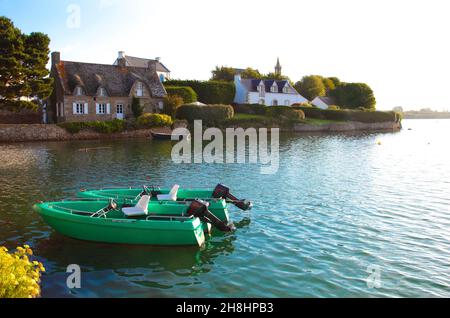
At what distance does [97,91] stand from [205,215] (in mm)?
52940

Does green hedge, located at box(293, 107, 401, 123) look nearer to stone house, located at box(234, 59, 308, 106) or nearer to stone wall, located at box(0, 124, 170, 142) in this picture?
stone house, located at box(234, 59, 308, 106)

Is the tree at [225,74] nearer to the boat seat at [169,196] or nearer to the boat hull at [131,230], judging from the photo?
the boat seat at [169,196]

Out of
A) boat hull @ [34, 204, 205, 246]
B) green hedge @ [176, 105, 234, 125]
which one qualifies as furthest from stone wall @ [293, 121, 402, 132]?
boat hull @ [34, 204, 205, 246]

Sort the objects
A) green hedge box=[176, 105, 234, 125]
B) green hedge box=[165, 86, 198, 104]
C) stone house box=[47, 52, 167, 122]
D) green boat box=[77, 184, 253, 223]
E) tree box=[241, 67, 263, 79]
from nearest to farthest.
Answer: green boat box=[77, 184, 253, 223], stone house box=[47, 52, 167, 122], green hedge box=[176, 105, 234, 125], green hedge box=[165, 86, 198, 104], tree box=[241, 67, 263, 79]

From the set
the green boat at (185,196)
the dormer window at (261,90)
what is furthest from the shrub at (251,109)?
the green boat at (185,196)

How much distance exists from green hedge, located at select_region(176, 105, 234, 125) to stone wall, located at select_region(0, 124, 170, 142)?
11.7 meters

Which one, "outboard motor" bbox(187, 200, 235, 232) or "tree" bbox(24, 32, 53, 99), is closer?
"outboard motor" bbox(187, 200, 235, 232)

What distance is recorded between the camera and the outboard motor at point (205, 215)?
16.6 m

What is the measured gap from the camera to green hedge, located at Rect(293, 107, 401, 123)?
9088 centimetres

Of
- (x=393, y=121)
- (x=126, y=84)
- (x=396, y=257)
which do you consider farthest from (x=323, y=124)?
(x=396, y=257)

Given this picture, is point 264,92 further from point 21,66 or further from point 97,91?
point 21,66

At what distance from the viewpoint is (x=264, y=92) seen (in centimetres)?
9638

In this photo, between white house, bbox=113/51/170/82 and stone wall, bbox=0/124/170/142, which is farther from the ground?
white house, bbox=113/51/170/82

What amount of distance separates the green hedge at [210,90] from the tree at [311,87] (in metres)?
35.3
